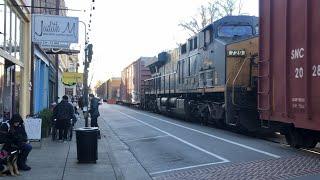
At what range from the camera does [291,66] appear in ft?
39.2

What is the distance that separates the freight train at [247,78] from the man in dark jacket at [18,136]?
18.1 feet

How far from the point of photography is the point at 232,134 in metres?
19.9

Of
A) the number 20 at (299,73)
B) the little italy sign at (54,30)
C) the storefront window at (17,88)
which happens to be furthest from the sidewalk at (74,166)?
the little italy sign at (54,30)

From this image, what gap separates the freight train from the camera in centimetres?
1162

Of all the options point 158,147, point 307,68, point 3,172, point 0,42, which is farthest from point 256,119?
point 3,172

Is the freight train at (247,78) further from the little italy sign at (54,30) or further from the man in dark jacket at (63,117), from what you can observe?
the little italy sign at (54,30)

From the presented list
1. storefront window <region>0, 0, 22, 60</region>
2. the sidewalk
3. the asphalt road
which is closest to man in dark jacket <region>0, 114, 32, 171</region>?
the sidewalk

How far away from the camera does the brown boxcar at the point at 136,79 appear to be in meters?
45.5

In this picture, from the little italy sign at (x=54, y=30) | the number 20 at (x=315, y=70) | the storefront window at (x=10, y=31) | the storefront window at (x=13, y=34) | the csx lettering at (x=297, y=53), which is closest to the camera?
the number 20 at (x=315, y=70)

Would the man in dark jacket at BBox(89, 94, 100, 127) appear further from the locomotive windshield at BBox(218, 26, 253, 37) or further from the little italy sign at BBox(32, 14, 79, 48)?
the locomotive windshield at BBox(218, 26, 253, 37)

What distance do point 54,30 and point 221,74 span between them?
624cm

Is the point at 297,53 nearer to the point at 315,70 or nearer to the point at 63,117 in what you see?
the point at 315,70

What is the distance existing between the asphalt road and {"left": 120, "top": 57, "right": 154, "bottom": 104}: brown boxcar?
85.3 ft

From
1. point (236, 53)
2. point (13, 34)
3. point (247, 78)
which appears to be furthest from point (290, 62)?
point (13, 34)
